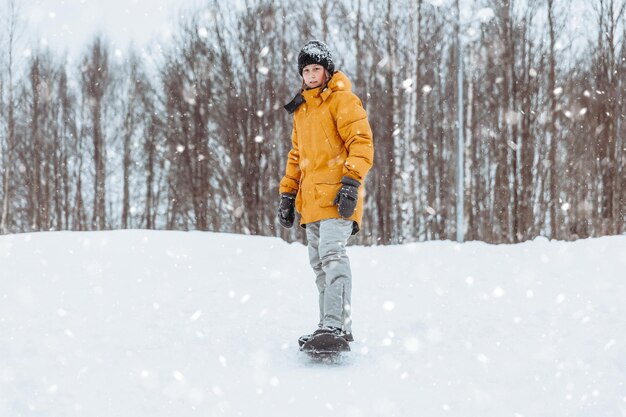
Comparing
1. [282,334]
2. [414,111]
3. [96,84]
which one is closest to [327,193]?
[282,334]

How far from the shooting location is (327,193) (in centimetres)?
339

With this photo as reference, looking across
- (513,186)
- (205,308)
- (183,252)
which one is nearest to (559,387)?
(205,308)

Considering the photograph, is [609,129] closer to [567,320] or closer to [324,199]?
[567,320]

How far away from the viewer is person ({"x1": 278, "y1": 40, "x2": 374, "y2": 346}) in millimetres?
3307

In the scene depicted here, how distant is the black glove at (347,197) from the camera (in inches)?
127

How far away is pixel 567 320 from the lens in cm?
395

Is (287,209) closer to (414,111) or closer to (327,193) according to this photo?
(327,193)

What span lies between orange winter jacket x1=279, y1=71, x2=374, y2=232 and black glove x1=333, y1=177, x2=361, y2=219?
5cm

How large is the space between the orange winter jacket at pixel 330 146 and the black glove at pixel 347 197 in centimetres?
5

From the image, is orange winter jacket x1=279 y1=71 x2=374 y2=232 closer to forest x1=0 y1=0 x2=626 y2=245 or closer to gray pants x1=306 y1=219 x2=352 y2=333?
gray pants x1=306 y1=219 x2=352 y2=333

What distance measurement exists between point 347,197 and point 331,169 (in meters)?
0.27

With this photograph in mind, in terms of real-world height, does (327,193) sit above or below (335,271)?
above

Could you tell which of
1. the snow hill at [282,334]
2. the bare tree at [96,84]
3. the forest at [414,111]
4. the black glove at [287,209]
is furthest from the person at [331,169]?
the bare tree at [96,84]

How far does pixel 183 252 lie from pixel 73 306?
2.29m
